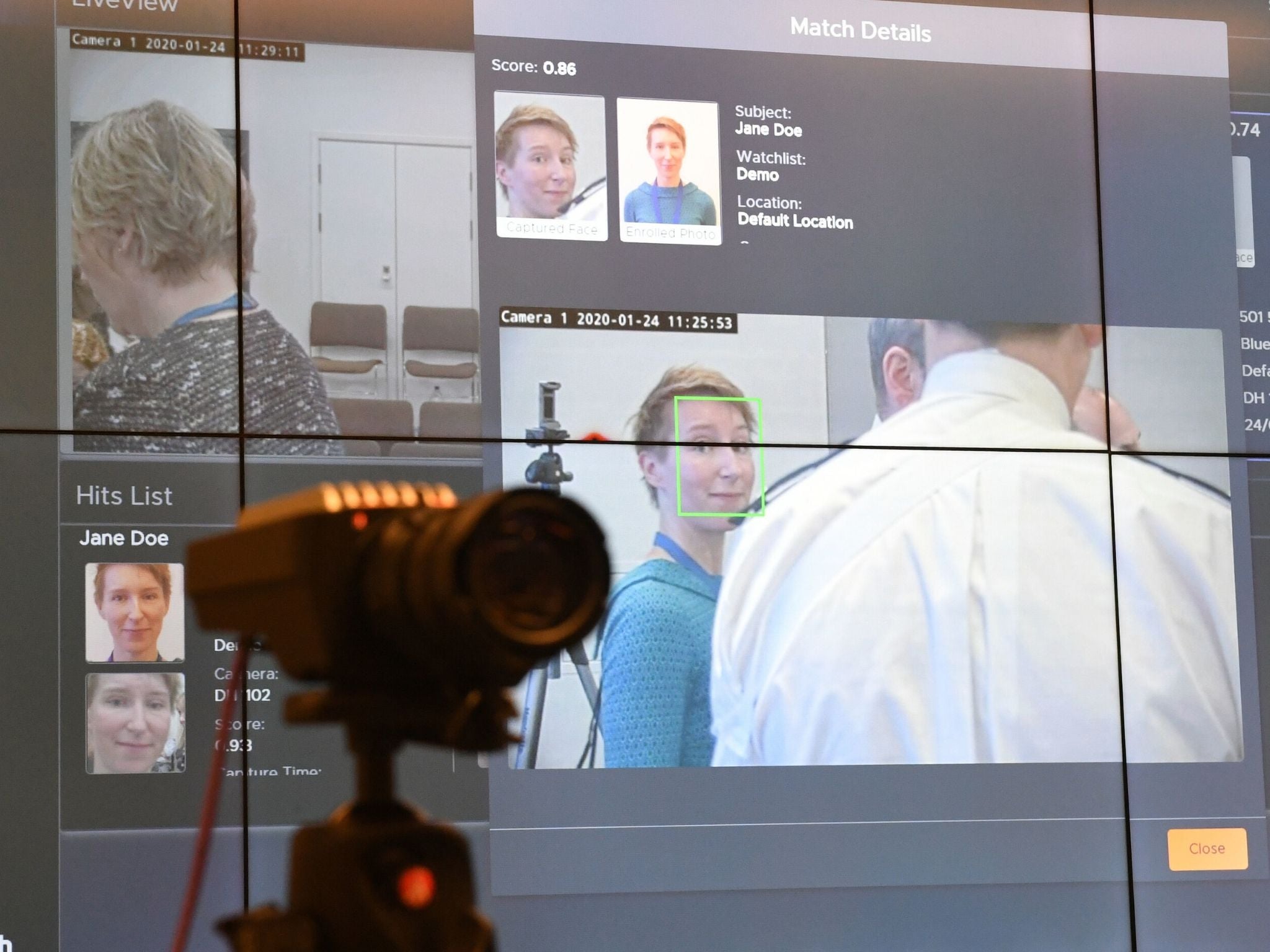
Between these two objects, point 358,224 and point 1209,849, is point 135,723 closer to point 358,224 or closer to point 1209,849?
point 358,224

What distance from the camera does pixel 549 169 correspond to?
299 centimetres

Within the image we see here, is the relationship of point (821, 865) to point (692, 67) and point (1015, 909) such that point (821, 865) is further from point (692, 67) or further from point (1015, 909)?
point (692, 67)

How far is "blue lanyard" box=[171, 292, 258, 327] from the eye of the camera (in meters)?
2.80

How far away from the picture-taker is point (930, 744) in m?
3.00

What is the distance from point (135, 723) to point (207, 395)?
623mm

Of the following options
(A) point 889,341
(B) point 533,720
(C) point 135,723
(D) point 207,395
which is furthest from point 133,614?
(A) point 889,341

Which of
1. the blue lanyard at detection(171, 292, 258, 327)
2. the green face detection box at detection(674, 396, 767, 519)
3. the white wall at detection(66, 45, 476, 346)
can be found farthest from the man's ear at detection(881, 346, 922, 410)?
the blue lanyard at detection(171, 292, 258, 327)

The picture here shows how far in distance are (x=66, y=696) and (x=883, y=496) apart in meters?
1.63

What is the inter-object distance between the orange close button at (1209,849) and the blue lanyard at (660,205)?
166 cm

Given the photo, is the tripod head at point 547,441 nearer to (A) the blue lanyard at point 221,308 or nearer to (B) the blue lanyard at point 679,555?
(B) the blue lanyard at point 679,555

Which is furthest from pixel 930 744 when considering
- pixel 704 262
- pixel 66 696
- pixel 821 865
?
pixel 66 696

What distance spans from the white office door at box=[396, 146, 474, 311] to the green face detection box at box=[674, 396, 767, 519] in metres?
0.49

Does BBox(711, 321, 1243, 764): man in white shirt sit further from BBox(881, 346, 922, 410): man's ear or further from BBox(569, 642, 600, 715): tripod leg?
BBox(569, 642, 600, 715): tripod leg

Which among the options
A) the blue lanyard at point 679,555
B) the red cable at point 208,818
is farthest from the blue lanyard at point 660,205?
the red cable at point 208,818
